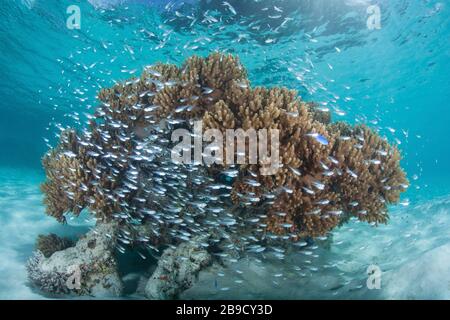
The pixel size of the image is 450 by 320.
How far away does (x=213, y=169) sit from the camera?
24.4 ft

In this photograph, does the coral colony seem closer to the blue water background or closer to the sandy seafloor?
the sandy seafloor

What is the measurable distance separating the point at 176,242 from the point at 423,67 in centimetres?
3494

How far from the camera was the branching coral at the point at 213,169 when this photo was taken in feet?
22.8

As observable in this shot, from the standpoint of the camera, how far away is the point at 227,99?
25.6 feet

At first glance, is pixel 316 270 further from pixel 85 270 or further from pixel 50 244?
pixel 50 244

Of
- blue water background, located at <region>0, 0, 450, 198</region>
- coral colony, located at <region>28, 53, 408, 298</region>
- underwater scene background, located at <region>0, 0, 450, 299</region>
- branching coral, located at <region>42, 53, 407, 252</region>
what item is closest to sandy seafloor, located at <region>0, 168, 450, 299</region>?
underwater scene background, located at <region>0, 0, 450, 299</region>

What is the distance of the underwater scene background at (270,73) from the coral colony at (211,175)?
2.42 ft

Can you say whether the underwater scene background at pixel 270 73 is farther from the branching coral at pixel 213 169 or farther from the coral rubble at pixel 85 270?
the branching coral at pixel 213 169

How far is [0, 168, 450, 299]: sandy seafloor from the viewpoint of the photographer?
22.2 feet

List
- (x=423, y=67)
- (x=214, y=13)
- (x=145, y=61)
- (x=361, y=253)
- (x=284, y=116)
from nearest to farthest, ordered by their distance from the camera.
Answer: (x=284, y=116) < (x=361, y=253) < (x=214, y=13) < (x=145, y=61) < (x=423, y=67)

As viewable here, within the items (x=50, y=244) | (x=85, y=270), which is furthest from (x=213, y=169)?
(x=50, y=244)
